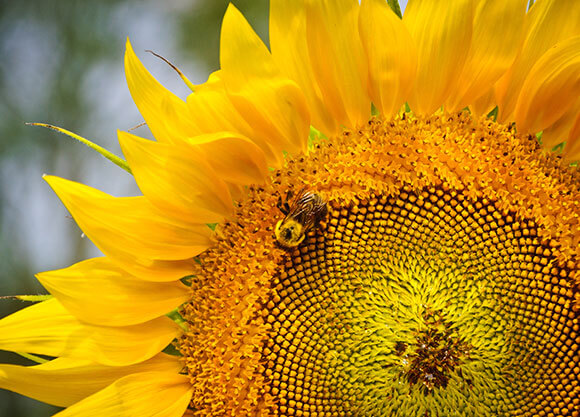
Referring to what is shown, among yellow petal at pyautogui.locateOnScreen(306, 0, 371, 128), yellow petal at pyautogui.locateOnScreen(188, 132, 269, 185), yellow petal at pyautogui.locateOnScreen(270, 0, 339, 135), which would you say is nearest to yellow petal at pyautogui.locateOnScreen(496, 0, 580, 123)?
yellow petal at pyautogui.locateOnScreen(306, 0, 371, 128)

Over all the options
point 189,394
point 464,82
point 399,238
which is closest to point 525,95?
point 464,82

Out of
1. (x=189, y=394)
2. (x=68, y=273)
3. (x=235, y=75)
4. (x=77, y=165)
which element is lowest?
(x=189, y=394)

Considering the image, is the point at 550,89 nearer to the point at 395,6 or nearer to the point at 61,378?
the point at 395,6

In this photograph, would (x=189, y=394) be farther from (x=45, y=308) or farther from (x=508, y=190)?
(x=508, y=190)

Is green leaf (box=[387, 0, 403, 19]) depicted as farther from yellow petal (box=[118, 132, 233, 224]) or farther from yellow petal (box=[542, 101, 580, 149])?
yellow petal (box=[118, 132, 233, 224])

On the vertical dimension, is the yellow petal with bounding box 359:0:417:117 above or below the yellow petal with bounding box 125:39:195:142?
below

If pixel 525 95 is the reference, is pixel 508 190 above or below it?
below

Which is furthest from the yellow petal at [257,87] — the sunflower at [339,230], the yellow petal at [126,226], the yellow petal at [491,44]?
the yellow petal at [491,44]

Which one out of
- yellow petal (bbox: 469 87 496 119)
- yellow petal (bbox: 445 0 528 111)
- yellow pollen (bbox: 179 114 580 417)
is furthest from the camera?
yellow petal (bbox: 469 87 496 119)
